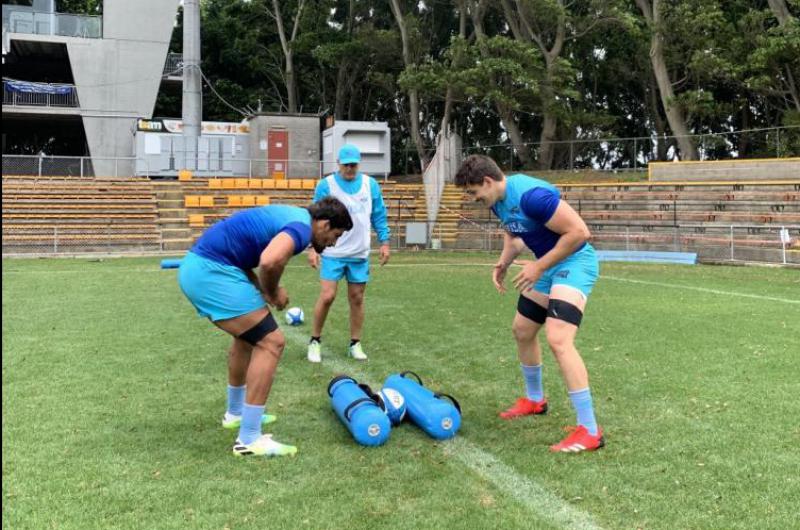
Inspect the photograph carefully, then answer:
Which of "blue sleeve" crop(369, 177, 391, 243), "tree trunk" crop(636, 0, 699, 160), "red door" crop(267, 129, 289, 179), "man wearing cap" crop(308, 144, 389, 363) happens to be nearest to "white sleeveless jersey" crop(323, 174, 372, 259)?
"man wearing cap" crop(308, 144, 389, 363)

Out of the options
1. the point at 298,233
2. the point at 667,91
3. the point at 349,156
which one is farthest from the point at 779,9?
the point at 298,233

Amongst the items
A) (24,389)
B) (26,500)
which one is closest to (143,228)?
(24,389)

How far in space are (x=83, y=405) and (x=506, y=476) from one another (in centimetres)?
321

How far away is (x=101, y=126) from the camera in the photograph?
3388 cm

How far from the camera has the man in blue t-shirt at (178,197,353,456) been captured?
375cm

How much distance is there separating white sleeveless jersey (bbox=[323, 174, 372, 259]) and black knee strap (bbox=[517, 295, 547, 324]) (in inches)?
86.1

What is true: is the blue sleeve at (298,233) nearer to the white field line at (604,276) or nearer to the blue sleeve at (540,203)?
the blue sleeve at (540,203)

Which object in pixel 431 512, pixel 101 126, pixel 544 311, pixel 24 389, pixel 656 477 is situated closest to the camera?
pixel 431 512

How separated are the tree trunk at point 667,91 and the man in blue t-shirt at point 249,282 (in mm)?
27203

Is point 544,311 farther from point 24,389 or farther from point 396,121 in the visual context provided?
point 396,121

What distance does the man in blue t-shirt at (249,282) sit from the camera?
3.75 metres

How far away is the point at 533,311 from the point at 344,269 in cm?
237

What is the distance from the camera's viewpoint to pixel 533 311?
4.38 meters

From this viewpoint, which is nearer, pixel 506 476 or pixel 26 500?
pixel 26 500
